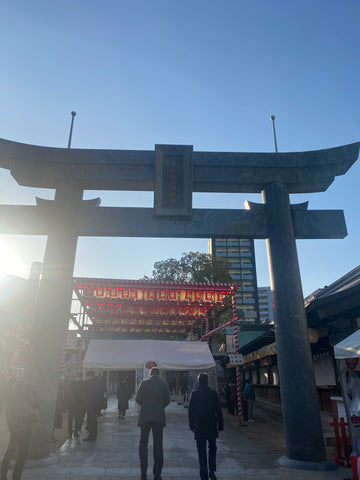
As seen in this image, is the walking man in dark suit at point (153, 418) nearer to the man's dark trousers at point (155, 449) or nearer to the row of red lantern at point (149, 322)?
the man's dark trousers at point (155, 449)

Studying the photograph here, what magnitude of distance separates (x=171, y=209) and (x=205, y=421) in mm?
4874

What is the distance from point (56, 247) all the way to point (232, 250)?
8394 cm

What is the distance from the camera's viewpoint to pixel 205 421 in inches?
230

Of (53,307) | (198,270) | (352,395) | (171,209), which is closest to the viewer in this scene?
(352,395)

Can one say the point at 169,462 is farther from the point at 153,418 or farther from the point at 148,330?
the point at 148,330

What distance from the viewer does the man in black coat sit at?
5.73 meters

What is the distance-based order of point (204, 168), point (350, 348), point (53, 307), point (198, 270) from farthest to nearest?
point (198, 270) → point (204, 168) → point (53, 307) → point (350, 348)

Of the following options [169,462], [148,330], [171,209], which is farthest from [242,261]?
[169,462]

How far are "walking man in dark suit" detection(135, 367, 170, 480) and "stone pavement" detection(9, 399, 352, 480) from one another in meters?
0.47

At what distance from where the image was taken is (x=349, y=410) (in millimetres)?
6504

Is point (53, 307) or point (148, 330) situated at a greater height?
point (148, 330)

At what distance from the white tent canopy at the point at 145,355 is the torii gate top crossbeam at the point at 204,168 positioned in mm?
9191

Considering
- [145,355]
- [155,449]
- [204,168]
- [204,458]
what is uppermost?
[204,168]

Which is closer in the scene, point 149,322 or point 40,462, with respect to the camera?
point 40,462
